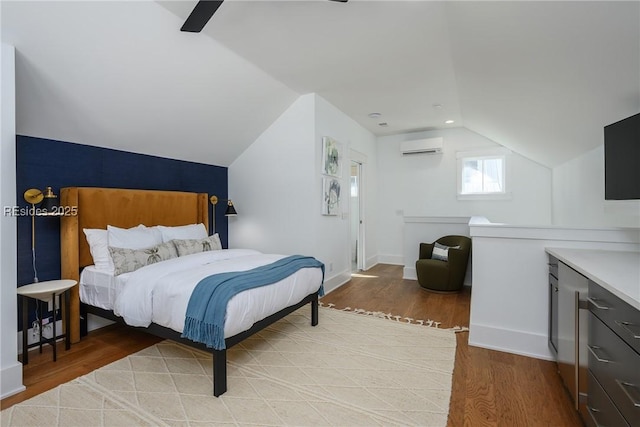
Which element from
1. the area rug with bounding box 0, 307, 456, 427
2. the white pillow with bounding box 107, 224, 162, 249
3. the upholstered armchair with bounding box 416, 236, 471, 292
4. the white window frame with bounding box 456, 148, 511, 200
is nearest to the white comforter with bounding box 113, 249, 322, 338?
the area rug with bounding box 0, 307, 456, 427

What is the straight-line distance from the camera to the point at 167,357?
2.62 m

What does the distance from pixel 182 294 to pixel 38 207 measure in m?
1.78

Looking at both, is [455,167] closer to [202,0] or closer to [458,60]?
[458,60]

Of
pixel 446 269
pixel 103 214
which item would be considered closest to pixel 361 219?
pixel 446 269

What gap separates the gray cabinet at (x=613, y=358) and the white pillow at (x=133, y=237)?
361 cm

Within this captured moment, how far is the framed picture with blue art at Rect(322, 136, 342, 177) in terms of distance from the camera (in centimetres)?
444

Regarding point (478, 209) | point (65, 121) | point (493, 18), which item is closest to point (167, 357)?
point (65, 121)

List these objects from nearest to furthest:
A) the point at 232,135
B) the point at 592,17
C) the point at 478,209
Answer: the point at 592,17 < the point at 232,135 < the point at 478,209

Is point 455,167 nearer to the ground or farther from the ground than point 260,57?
nearer to the ground

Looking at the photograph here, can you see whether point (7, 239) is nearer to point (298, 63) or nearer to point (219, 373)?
point (219, 373)

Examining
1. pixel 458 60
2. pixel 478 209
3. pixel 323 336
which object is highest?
pixel 458 60

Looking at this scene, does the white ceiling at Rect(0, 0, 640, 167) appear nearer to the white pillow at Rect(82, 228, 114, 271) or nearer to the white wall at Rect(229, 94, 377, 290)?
the white wall at Rect(229, 94, 377, 290)

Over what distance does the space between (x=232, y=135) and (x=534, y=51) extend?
3.49 metres

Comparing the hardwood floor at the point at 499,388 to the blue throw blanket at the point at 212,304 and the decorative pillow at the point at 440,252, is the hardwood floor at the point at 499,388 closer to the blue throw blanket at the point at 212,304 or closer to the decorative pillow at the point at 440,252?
the decorative pillow at the point at 440,252
